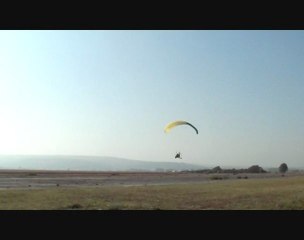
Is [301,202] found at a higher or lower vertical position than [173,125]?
lower
